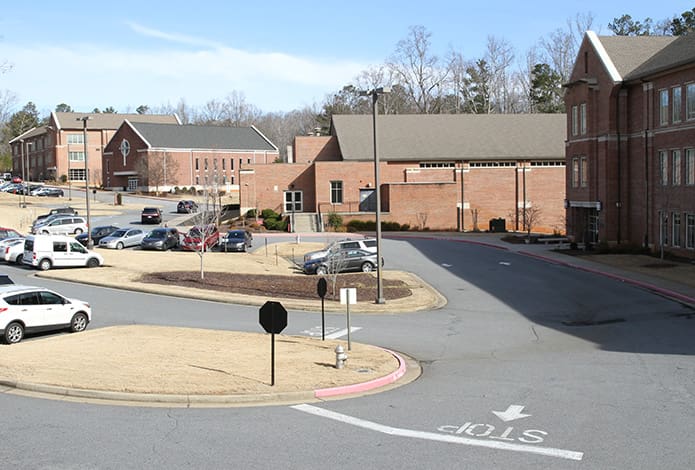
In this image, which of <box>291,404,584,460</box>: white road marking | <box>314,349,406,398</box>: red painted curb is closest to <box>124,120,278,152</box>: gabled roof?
<box>314,349,406,398</box>: red painted curb

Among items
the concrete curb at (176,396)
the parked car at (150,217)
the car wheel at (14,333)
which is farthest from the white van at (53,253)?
the parked car at (150,217)

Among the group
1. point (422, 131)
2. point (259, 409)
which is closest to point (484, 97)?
point (422, 131)

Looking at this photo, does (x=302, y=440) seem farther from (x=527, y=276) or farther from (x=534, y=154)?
(x=534, y=154)

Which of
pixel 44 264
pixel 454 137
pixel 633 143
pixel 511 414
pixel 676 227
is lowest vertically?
pixel 511 414

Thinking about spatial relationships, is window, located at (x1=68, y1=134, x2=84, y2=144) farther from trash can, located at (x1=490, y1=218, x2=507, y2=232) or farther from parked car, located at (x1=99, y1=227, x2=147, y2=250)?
trash can, located at (x1=490, y1=218, x2=507, y2=232)

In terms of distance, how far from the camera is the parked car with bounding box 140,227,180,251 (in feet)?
156

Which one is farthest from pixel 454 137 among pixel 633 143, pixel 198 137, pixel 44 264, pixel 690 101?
pixel 198 137

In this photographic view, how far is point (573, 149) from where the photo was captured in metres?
50.2

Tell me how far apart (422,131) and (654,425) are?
62.9 m

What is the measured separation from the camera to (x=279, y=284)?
32531mm

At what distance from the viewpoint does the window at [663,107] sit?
42.1m

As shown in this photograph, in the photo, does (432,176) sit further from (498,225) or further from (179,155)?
(179,155)

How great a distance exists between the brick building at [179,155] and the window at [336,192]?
3334 cm

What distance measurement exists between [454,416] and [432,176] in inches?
2307
